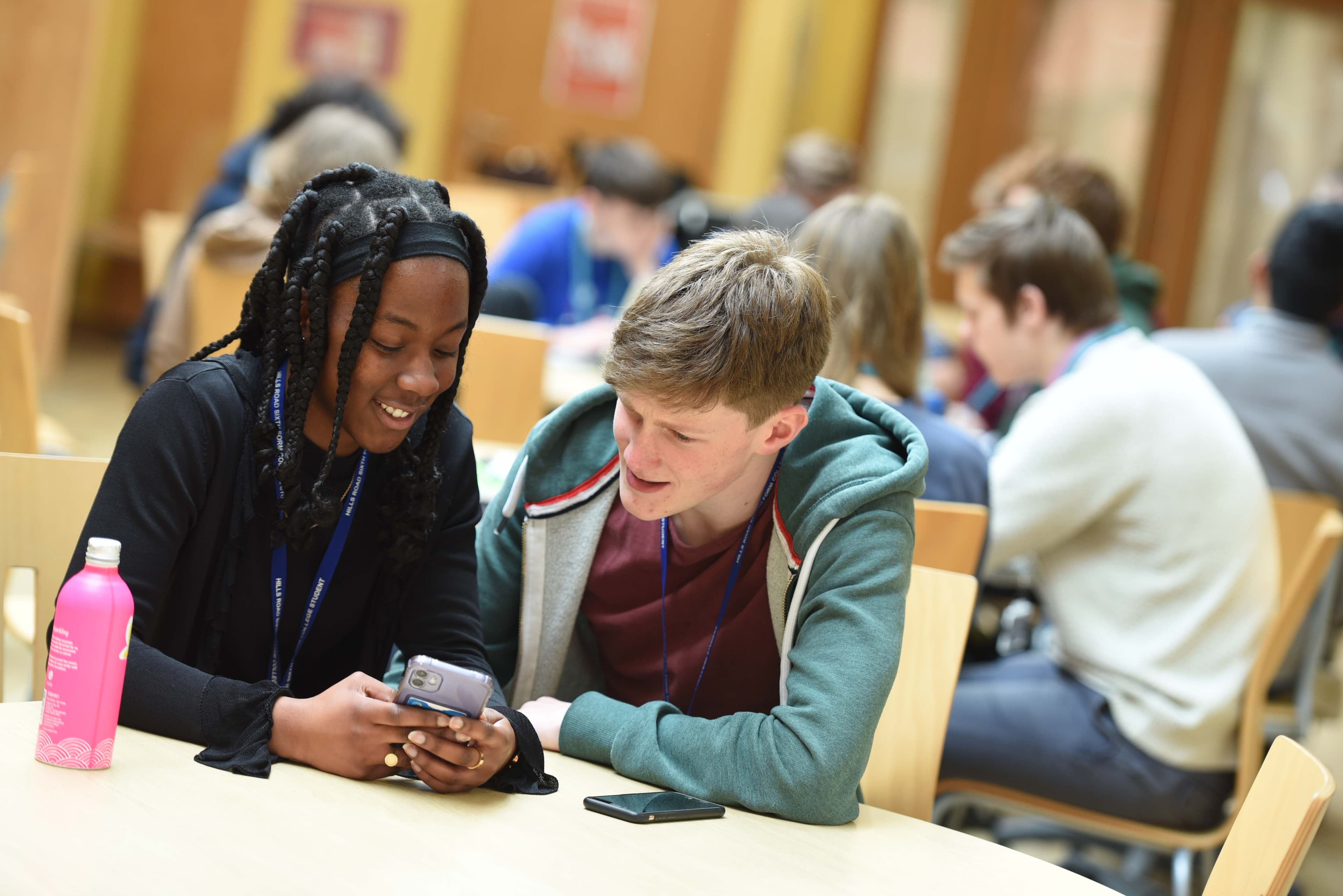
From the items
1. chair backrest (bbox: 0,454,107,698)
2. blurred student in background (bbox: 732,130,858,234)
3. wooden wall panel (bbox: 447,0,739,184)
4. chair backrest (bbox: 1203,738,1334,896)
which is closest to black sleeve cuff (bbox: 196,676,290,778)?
chair backrest (bbox: 0,454,107,698)

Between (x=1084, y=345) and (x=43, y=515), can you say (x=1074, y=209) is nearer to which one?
(x=1084, y=345)

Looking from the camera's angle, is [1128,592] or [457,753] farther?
[1128,592]

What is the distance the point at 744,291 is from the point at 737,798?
58cm

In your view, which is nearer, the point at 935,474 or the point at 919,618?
the point at 919,618

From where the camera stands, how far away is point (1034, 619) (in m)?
3.54

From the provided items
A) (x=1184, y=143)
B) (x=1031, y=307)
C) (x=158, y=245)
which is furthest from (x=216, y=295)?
(x=1184, y=143)

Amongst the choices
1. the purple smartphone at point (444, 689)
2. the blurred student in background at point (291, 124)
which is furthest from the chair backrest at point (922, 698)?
the blurred student in background at point (291, 124)

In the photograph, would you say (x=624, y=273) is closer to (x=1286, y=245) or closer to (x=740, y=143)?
(x=1286, y=245)

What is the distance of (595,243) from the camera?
4.86 meters

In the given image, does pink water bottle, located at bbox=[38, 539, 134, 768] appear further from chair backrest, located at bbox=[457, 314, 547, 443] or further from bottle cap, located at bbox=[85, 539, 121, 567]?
chair backrest, located at bbox=[457, 314, 547, 443]

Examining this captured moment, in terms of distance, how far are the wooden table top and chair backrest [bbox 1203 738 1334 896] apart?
14cm

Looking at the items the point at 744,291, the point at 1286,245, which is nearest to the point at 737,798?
the point at 744,291

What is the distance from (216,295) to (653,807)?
8.09 feet

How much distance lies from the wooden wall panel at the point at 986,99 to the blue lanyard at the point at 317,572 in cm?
698
